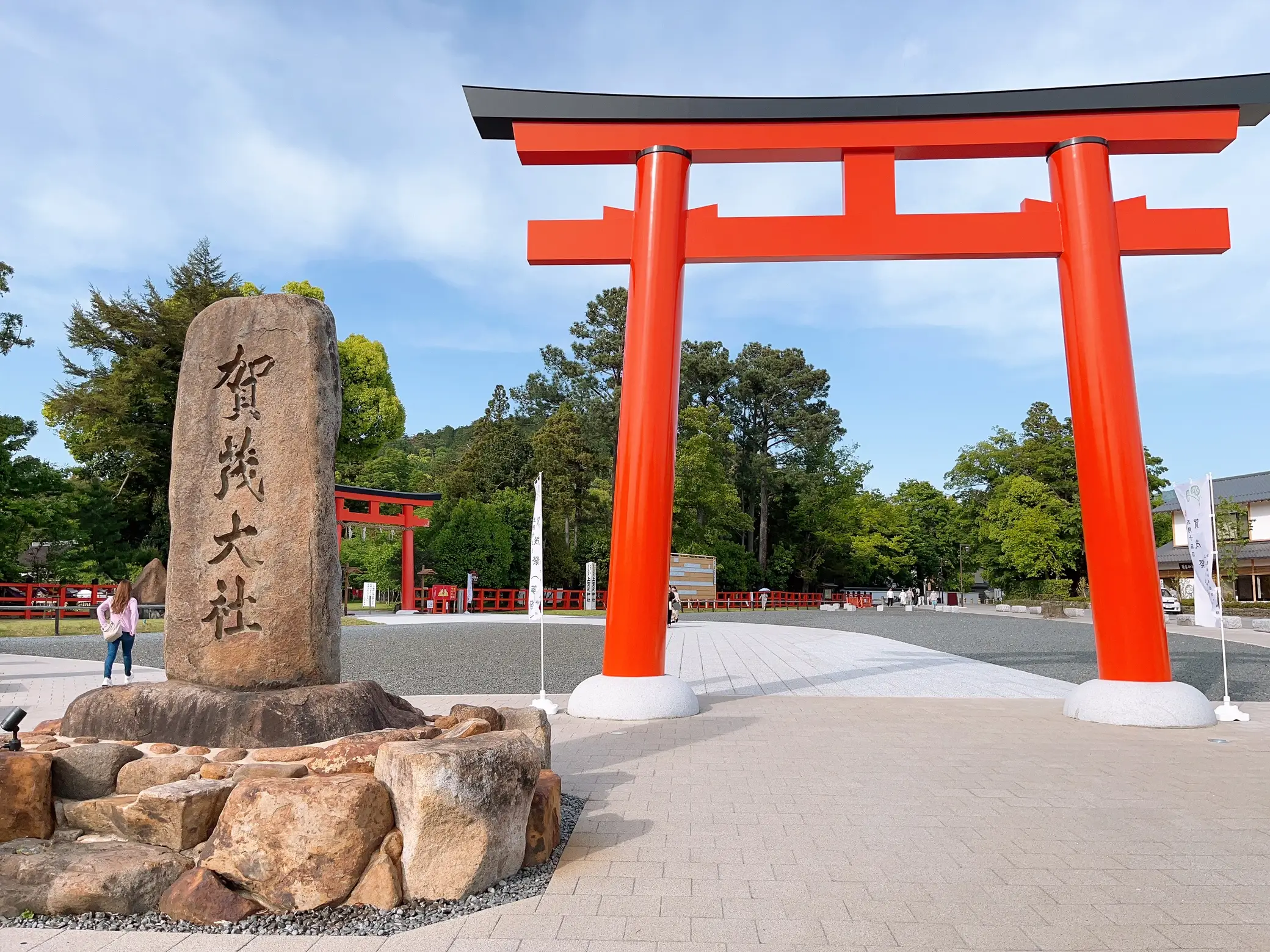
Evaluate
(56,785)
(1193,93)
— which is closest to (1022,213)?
(1193,93)

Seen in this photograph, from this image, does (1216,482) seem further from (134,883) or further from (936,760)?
(134,883)

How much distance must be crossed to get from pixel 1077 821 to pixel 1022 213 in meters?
5.96

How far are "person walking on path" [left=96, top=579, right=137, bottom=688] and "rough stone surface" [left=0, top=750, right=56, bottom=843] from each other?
7247 millimetres

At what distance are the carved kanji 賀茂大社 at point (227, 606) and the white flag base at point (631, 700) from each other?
3.94 metres

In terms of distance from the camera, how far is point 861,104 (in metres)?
8.41

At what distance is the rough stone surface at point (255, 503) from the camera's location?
15.1 ft

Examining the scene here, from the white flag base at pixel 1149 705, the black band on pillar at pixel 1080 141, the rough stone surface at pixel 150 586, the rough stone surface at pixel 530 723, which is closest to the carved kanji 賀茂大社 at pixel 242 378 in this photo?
the rough stone surface at pixel 530 723

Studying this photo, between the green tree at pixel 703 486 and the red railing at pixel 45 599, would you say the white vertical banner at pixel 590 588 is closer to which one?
the green tree at pixel 703 486

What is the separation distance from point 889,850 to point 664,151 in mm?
6801

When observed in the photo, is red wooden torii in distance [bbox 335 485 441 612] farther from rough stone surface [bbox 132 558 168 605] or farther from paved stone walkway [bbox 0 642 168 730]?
paved stone walkway [bbox 0 642 168 730]

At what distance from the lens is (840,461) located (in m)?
47.5

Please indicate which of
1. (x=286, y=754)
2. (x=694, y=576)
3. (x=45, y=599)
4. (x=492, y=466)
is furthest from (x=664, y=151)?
(x=492, y=466)

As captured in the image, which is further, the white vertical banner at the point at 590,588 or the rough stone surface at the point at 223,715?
the white vertical banner at the point at 590,588

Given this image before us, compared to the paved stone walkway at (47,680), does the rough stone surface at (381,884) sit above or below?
below
